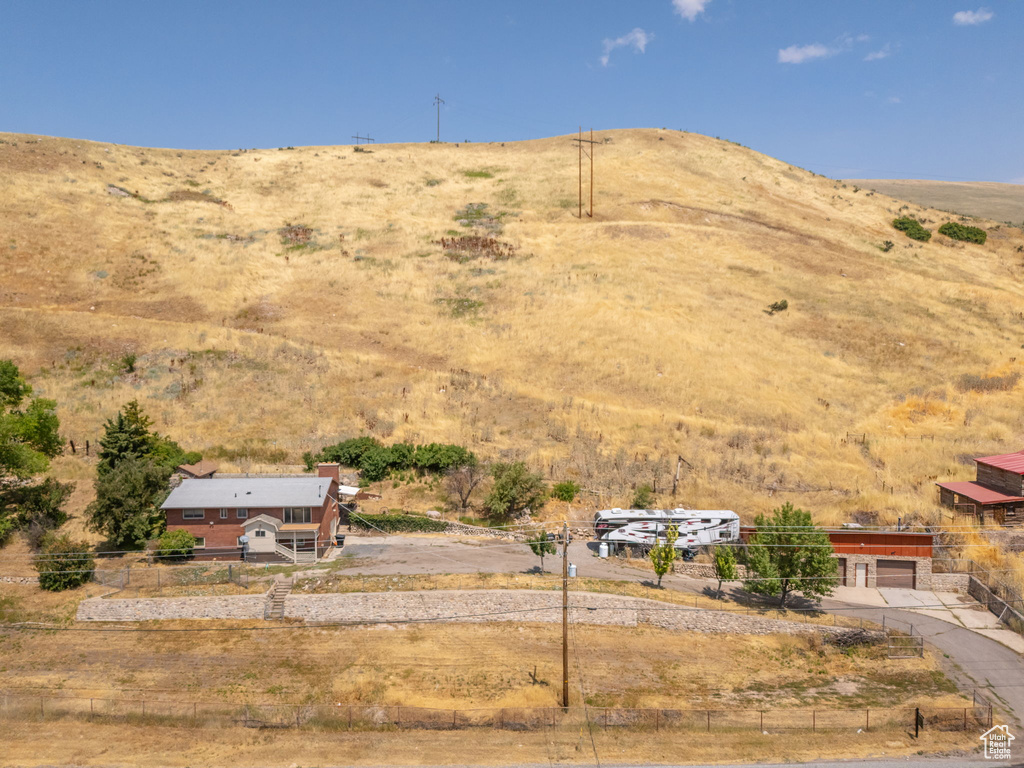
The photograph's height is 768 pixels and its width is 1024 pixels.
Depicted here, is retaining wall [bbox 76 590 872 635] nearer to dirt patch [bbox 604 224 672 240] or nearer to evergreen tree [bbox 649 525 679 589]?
evergreen tree [bbox 649 525 679 589]

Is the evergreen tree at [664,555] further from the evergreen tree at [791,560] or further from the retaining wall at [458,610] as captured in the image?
the evergreen tree at [791,560]

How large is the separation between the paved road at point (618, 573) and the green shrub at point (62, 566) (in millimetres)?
14529

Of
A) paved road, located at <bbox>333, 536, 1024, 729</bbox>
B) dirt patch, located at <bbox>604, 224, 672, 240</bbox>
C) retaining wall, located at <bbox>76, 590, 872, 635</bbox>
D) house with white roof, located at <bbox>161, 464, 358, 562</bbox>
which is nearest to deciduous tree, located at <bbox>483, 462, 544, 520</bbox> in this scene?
paved road, located at <bbox>333, 536, 1024, 729</bbox>

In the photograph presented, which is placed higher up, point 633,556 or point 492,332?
point 492,332

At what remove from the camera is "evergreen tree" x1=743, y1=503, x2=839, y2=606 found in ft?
126

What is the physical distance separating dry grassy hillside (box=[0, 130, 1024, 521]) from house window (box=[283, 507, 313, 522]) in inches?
526

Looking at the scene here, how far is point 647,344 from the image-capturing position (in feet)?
239

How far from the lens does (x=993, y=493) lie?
47.4 m

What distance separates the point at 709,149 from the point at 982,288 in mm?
58258

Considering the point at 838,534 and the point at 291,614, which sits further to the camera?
the point at 838,534

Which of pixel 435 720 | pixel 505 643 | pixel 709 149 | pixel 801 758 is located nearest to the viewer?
pixel 801 758

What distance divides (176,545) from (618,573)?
85.8 feet

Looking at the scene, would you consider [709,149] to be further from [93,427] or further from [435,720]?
[435,720]

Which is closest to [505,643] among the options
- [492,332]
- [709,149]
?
[492,332]
